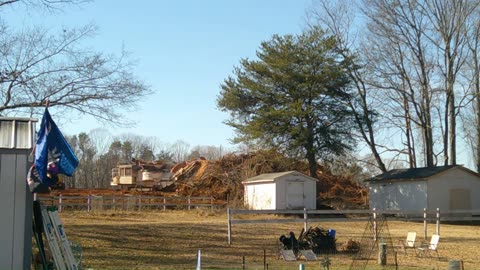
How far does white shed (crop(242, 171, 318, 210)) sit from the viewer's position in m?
37.4

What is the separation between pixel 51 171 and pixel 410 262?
36.1 ft

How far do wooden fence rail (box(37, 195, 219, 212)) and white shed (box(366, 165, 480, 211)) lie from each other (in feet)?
38.2

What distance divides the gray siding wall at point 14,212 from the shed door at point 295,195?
2799cm

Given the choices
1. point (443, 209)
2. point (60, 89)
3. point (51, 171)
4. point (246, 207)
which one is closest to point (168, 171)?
point (246, 207)

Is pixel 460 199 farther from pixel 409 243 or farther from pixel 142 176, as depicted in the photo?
pixel 142 176

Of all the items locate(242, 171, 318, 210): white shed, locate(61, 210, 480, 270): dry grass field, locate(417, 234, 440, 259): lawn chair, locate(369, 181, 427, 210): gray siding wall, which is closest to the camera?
locate(61, 210, 480, 270): dry grass field

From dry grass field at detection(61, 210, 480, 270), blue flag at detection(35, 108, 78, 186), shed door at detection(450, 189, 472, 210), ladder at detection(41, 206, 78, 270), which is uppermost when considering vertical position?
blue flag at detection(35, 108, 78, 186)

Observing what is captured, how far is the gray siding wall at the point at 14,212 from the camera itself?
34.4 feet

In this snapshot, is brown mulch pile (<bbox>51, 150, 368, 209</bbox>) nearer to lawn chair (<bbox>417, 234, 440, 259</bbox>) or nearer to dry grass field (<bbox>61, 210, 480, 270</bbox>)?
dry grass field (<bbox>61, 210, 480, 270</bbox>)

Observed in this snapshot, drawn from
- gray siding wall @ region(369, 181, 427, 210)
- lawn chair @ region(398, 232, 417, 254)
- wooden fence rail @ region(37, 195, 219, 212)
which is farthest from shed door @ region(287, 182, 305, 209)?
lawn chair @ region(398, 232, 417, 254)

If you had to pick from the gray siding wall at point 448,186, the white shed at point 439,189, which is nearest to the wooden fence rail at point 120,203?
the white shed at point 439,189

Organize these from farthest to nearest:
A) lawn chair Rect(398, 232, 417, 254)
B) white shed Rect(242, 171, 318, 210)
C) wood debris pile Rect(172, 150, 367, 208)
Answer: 1. wood debris pile Rect(172, 150, 367, 208)
2. white shed Rect(242, 171, 318, 210)
3. lawn chair Rect(398, 232, 417, 254)

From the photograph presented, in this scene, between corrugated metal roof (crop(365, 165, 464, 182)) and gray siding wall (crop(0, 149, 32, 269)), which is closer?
gray siding wall (crop(0, 149, 32, 269))

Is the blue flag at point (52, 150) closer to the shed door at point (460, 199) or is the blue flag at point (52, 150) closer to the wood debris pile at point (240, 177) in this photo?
the shed door at point (460, 199)
